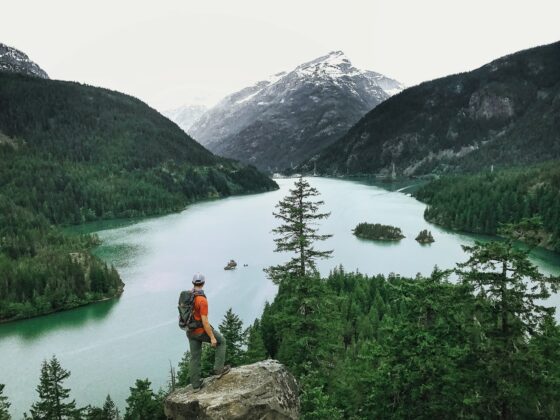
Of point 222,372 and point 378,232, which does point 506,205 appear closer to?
point 378,232

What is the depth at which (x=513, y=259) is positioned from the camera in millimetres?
22109

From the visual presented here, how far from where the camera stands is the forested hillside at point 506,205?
5054 inches

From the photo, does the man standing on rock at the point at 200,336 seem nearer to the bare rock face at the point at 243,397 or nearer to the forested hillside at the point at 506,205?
the bare rock face at the point at 243,397

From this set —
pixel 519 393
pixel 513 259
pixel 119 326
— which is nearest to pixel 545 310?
pixel 513 259

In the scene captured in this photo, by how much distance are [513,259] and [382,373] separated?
929cm

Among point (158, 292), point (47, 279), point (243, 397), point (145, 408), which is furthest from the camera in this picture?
point (158, 292)

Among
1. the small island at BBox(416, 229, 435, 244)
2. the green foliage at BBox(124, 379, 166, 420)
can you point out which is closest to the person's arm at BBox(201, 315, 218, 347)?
the green foliage at BBox(124, 379, 166, 420)

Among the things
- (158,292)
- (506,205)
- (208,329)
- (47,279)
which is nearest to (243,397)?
(208,329)

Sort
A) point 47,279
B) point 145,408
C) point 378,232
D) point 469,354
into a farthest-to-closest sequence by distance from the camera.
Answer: point 378,232 → point 47,279 → point 145,408 → point 469,354

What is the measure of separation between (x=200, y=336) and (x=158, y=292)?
84.0m

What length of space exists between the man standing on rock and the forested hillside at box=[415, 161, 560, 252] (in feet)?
408

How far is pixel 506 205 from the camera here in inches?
5886

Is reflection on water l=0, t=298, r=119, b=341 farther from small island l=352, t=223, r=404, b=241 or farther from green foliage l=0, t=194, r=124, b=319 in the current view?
small island l=352, t=223, r=404, b=241

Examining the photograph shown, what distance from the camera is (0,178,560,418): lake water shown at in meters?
63.2
